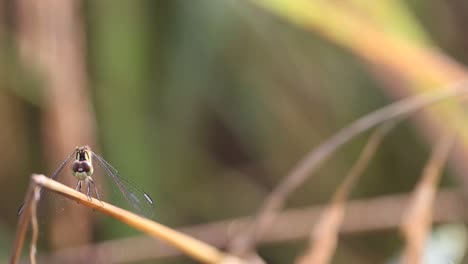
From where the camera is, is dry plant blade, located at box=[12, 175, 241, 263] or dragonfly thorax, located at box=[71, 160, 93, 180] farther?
dragonfly thorax, located at box=[71, 160, 93, 180]

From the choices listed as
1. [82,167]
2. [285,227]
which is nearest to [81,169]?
[82,167]

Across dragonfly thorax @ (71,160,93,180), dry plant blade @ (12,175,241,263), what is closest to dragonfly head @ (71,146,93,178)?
dragonfly thorax @ (71,160,93,180)

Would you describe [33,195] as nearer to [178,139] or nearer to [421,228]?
[421,228]

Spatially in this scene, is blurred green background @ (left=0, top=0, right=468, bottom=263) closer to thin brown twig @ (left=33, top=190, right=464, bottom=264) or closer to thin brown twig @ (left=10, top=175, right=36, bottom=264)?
thin brown twig @ (left=33, top=190, right=464, bottom=264)

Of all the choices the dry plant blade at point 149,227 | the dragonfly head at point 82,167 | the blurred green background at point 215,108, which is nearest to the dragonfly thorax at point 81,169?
the dragonfly head at point 82,167

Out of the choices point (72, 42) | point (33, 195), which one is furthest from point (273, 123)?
point (33, 195)

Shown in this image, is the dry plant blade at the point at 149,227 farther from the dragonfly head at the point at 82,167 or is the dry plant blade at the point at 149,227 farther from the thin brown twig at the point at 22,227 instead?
the dragonfly head at the point at 82,167
